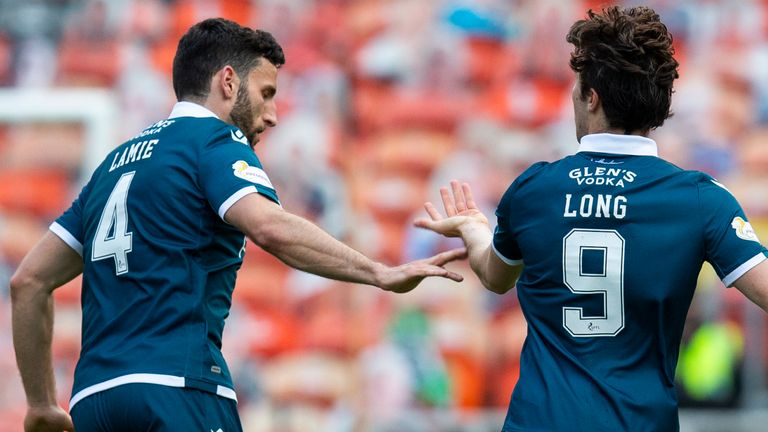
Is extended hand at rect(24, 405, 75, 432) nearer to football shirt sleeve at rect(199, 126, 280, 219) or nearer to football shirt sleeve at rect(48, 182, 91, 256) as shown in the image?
football shirt sleeve at rect(48, 182, 91, 256)

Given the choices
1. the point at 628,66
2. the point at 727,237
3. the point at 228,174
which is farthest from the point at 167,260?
the point at 727,237

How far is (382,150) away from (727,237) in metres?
6.02

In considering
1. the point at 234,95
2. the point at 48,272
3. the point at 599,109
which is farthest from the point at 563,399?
the point at 48,272

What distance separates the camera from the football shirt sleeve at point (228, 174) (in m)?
3.63

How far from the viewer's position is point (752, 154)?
28.9 feet

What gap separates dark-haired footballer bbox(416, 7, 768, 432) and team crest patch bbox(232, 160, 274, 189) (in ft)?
2.54

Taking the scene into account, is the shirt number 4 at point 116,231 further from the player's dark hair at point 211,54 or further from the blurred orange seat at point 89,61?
the blurred orange seat at point 89,61

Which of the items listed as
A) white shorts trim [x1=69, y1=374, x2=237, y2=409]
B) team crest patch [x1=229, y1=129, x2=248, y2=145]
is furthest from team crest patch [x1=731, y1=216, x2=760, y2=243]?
white shorts trim [x1=69, y1=374, x2=237, y2=409]

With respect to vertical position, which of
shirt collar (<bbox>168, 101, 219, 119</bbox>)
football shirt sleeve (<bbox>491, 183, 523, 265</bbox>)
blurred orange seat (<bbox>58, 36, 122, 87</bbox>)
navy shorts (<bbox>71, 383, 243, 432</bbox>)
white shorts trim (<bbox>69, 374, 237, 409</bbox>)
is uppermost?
blurred orange seat (<bbox>58, 36, 122, 87</bbox>)

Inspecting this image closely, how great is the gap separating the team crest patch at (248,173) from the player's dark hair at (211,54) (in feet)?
1.43

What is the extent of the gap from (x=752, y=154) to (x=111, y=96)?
4934 mm

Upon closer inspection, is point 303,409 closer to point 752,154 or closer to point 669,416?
point 752,154

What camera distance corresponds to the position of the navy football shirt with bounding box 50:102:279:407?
11.9 feet

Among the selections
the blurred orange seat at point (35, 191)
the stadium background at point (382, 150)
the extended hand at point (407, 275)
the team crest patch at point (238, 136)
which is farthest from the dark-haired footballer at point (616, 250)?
the blurred orange seat at point (35, 191)
